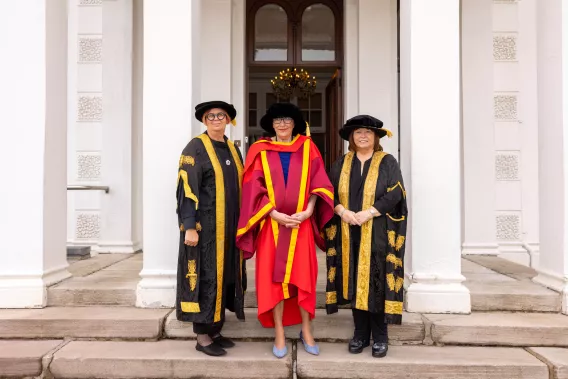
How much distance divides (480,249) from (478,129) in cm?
158

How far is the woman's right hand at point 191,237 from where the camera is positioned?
10.1 ft

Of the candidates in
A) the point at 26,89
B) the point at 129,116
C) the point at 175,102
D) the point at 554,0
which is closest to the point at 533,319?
the point at 554,0

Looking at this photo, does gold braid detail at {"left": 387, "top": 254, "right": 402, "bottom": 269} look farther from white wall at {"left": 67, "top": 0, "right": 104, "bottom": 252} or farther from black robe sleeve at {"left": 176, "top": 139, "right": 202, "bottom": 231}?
white wall at {"left": 67, "top": 0, "right": 104, "bottom": 252}

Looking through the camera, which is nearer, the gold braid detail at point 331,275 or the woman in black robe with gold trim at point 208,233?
the woman in black robe with gold trim at point 208,233

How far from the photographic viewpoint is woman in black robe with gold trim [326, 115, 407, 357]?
309 centimetres

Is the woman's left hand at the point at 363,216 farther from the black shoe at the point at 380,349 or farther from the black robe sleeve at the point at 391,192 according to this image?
the black shoe at the point at 380,349

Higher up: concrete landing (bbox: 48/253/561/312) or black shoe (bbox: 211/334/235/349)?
concrete landing (bbox: 48/253/561/312)

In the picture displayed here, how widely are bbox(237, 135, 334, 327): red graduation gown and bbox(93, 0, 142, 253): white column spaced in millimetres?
3269

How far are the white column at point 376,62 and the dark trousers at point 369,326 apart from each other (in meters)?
3.19

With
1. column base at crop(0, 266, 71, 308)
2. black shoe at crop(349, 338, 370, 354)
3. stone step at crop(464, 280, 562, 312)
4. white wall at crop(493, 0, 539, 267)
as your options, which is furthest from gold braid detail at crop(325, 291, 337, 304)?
white wall at crop(493, 0, 539, 267)

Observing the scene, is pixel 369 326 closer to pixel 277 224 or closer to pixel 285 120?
pixel 277 224

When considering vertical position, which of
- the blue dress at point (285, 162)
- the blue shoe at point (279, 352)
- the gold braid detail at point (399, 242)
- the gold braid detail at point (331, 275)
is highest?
the blue dress at point (285, 162)

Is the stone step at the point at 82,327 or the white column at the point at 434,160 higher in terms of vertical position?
the white column at the point at 434,160

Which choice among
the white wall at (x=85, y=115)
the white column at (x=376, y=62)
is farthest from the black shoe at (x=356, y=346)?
the white wall at (x=85, y=115)
